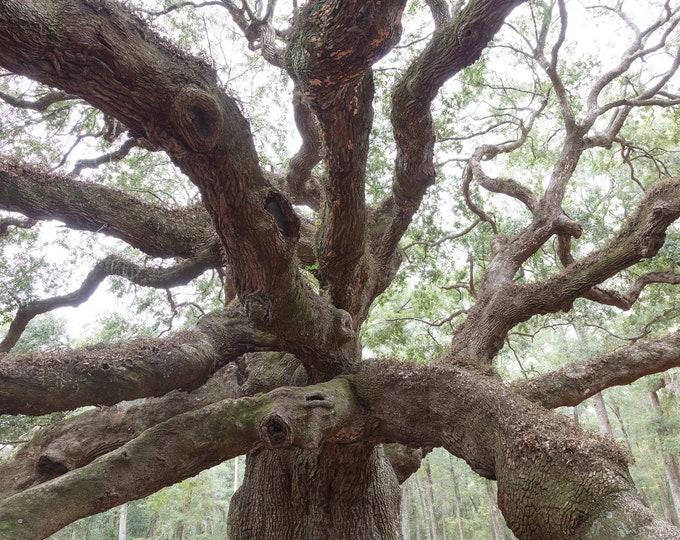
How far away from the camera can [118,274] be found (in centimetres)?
596

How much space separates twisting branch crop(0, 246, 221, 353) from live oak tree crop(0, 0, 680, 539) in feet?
0.09

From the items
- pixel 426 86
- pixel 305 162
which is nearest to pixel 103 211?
pixel 305 162

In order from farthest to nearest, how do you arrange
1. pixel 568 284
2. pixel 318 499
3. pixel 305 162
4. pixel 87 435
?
pixel 305 162, pixel 568 284, pixel 87 435, pixel 318 499

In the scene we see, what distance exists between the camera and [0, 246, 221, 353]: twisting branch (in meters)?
5.69

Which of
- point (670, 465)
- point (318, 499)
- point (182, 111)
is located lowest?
point (318, 499)

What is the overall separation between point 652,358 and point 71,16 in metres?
5.92

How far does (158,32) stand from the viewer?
10.2ft

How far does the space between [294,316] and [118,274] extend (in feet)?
9.96

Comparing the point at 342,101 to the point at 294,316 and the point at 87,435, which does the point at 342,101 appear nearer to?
the point at 294,316

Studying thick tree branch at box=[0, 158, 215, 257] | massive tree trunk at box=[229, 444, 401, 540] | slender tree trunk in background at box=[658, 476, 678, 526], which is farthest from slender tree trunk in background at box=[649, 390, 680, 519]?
thick tree branch at box=[0, 158, 215, 257]

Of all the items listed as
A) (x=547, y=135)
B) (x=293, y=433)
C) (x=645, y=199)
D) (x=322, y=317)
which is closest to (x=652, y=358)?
(x=645, y=199)

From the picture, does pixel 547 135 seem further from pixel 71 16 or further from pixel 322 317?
pixel 71 16

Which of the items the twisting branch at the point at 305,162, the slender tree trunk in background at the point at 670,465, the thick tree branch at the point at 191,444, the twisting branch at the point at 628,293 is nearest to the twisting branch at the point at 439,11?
the twisting branch at the point at 305,162

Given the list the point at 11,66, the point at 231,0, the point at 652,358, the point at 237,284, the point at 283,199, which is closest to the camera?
the point at 11,66
